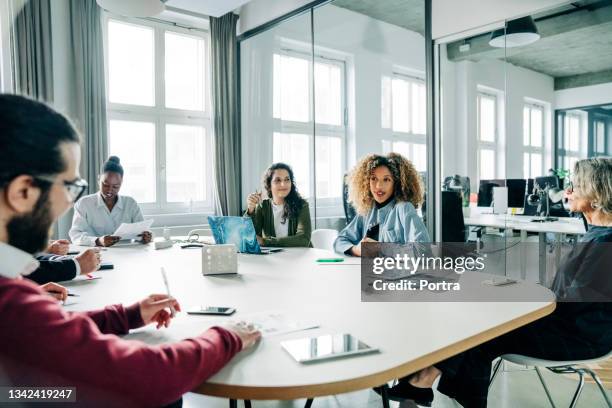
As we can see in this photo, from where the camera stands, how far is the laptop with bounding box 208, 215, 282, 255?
2588mm

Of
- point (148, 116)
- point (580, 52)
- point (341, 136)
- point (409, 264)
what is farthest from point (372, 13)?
point (409, 264)

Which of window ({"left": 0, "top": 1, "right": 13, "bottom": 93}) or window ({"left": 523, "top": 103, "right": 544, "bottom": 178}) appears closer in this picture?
window ({"left": 523, "top": 103, "right": 544, "bottom": 178})

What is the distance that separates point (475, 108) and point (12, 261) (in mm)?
3750

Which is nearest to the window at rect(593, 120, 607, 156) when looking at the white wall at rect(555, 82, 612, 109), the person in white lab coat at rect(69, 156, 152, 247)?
the white wall at rect(555, 82, 612, 109)

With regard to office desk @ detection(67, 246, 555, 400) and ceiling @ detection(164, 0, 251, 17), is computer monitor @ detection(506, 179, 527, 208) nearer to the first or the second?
office desk @ detection(67, 246, 555, 400)

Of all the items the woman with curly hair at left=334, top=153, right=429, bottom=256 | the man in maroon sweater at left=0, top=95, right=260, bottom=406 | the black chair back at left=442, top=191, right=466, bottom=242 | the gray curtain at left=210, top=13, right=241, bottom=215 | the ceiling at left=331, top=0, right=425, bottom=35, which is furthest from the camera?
the gray curtain at left=210, top=13, right=241, bottom=215

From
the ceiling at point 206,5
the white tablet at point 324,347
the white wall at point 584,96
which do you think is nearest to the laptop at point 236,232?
the white tablet at point 324,347

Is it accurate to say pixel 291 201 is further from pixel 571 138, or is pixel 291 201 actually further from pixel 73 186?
pixel 73 186

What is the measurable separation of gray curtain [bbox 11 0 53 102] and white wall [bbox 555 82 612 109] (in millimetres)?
4368

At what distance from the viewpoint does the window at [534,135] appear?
354cm

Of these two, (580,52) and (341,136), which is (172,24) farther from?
(580,52)

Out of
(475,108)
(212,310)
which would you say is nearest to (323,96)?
(475,108)

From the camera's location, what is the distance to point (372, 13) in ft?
16.6

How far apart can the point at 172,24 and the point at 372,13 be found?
7.57 ft
